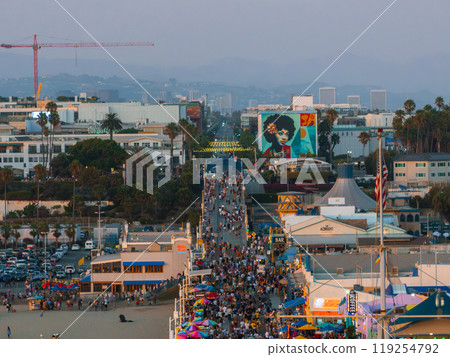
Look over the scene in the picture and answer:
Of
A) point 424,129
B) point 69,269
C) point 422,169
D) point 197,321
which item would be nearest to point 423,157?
point 422,169

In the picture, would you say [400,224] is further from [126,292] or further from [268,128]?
[268,128]

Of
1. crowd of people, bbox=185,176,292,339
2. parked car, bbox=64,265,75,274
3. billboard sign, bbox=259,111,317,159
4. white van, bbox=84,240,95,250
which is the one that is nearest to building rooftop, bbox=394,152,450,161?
crowd of people, bbox=185,176,292,339

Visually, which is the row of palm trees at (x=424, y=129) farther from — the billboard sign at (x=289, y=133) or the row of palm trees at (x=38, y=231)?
the row of palm trees at (x=38, y=231)

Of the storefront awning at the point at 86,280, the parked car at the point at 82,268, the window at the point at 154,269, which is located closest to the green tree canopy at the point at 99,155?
the parked car at the point at 82,268

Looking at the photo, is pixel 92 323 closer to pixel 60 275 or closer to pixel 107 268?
pixel 107 268

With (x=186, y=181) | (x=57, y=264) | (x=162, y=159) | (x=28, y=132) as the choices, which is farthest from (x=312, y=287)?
(x=28, y=132)

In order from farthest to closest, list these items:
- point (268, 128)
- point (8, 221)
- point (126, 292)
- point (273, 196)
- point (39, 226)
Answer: point (268, 128), point (273, 196), point (8, 221), point (39, 226), point (126, 292)

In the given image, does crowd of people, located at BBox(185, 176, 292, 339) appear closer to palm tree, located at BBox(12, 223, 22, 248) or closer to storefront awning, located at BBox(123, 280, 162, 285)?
storefront awning, located at BBox(123, 280, 162, 285)
